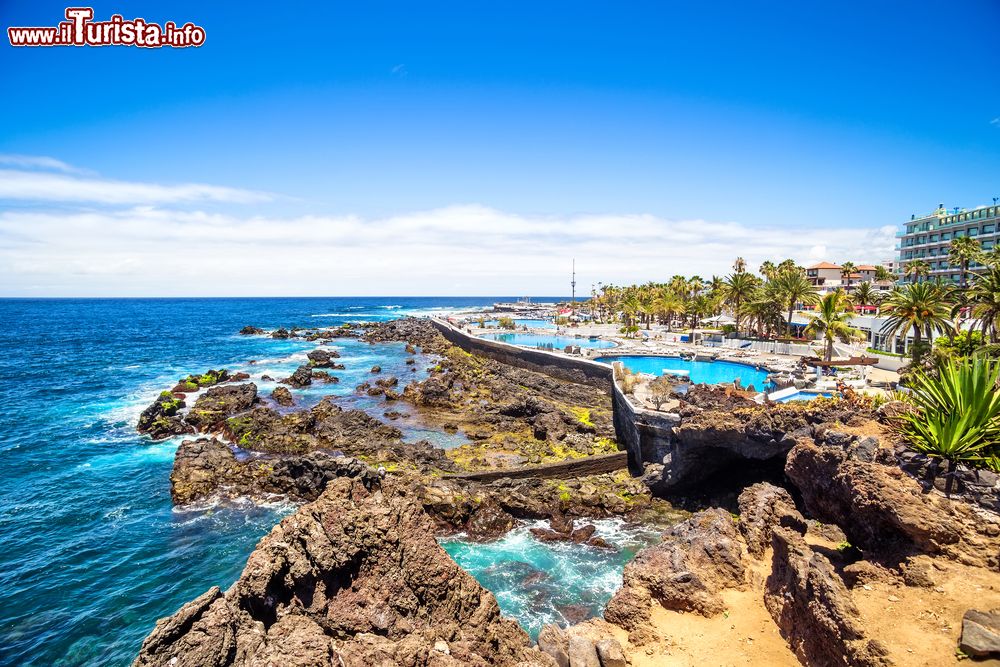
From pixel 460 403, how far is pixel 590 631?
32132 millimetres

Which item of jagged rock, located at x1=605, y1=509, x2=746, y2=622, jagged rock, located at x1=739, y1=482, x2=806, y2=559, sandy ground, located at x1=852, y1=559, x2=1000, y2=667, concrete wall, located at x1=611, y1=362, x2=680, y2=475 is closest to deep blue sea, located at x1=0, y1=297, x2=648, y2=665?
jagged rock, located at x1=605, y1=509, x2=746, y2=622

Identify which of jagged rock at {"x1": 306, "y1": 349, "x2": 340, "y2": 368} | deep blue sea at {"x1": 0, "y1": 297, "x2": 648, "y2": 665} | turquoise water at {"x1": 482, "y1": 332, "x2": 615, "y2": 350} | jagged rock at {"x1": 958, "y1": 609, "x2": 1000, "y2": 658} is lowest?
deep blue sea at {"x1": 0, "y1": 297, "x2": 648, "y2": 665}

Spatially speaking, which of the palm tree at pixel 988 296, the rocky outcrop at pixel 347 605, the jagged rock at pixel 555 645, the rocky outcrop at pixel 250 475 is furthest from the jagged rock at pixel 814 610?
the palm tree at pixel 988 296

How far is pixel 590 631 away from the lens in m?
11.2

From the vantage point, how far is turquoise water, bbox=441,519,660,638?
15.9 m

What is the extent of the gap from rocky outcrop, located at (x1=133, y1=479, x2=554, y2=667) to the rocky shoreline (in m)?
0.03

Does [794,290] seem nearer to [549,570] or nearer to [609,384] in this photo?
[609,384]

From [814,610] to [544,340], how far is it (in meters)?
65.7

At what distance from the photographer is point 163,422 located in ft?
114

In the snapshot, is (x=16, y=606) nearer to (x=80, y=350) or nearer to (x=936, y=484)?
(x=936, y=484)

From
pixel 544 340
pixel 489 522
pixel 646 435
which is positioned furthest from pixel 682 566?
pixel 544 340

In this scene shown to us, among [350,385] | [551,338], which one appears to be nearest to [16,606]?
[350,385]

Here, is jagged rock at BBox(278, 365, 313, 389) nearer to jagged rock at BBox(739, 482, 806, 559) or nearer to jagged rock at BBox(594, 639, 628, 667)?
jagged rock at BBox(739, 482, 806, 559)

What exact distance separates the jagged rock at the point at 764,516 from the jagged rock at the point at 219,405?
33.6 metres
